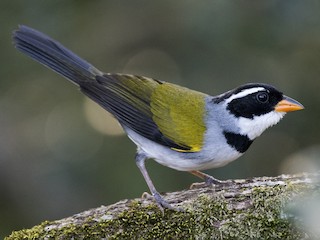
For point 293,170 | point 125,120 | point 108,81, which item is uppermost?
point 108,81

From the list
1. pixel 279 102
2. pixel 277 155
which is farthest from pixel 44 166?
pixel 279 102

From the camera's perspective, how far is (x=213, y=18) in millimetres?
5906

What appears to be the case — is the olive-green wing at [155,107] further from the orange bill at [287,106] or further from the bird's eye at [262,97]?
the orange bill at [287,106]

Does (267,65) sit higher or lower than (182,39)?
lower

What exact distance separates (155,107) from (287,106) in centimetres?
108

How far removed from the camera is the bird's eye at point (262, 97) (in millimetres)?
5184

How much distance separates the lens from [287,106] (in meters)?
5.18

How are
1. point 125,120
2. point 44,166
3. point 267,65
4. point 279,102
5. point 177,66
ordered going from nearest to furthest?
point 279,102 < point 125,120 < point 267,65 < point 177,66 < point 44,166

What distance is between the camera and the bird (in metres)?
5.19

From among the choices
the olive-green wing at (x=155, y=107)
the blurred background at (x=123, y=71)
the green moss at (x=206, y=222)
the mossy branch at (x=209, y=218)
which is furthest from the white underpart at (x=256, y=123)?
the green moss at (x=206, y=222)

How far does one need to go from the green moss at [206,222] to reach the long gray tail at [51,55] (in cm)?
165

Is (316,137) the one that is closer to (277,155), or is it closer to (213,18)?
(277,155)

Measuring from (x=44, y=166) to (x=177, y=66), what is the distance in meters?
1.84

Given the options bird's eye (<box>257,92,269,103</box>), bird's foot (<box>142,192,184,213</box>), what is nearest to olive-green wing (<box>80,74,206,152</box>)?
bird's eye (<box>257,92,269,103</box>)
